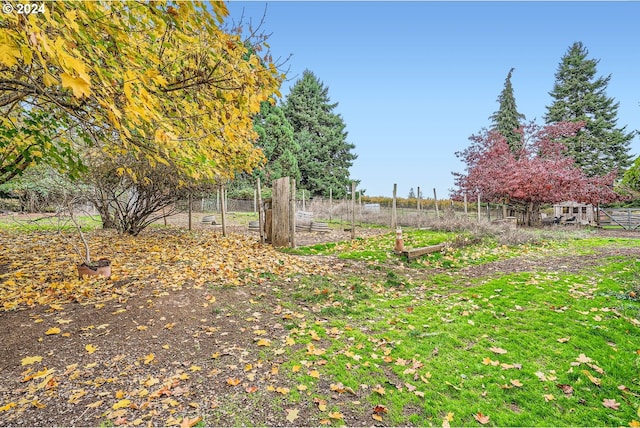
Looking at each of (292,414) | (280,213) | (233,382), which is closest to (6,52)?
(233,382)

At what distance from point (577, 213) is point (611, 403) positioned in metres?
25.5

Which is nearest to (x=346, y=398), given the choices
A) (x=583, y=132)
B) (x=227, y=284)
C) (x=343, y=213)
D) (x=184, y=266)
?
(x=227, y=284)

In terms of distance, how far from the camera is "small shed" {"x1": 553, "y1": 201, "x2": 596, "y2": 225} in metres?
21.2

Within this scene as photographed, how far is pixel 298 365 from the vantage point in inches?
117

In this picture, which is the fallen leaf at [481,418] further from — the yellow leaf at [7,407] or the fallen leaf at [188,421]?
the yellow leaf at [7,407]

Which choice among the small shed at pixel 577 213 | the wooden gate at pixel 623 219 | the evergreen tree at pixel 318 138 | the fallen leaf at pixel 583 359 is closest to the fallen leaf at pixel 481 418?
the fallen leaf at pixel 583 359

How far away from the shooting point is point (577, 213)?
2208 cm

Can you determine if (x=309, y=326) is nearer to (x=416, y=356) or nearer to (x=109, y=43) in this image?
(x=416, y=356)

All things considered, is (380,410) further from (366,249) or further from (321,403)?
(366,249)

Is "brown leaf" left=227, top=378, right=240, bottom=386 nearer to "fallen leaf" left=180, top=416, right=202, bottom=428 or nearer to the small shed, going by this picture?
"fallen leaf" left=180, top=416, right=202, bottom=428

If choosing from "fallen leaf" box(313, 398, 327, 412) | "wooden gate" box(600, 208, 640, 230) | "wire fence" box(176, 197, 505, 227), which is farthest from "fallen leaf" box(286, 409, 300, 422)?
"wooden gate" box(600, 208, 640, 230)

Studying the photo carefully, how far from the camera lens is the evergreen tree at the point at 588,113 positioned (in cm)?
2641

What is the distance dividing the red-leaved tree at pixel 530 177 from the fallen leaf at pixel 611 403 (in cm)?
1618

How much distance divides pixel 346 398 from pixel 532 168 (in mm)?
18199
